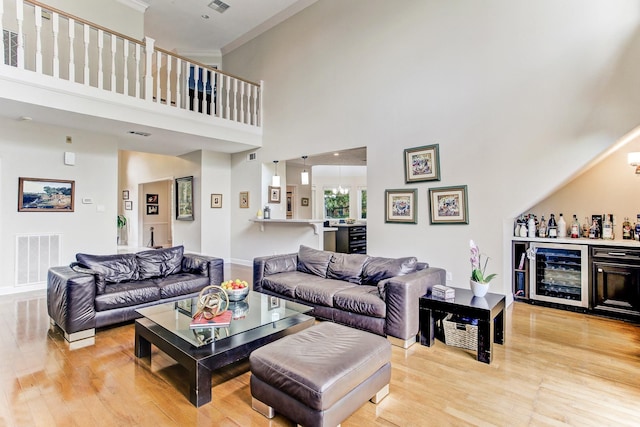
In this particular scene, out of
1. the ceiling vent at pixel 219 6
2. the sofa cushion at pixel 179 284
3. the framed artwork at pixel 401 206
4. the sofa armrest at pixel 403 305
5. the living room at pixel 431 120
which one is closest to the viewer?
the sofa armrest at pixel 403 305

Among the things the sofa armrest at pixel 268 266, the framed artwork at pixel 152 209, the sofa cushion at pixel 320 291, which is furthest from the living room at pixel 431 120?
the framed artwork at pixel 152 209

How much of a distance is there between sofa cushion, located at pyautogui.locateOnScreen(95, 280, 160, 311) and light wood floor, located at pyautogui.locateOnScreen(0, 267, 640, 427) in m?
0.30

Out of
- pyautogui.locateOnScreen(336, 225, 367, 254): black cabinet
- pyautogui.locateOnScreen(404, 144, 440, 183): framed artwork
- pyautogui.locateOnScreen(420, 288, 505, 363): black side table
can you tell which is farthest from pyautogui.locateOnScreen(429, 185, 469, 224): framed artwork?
pyautogui.locateOnScreen(336, 225, 367, 254): black cabinet

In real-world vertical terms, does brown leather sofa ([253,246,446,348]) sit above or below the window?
below

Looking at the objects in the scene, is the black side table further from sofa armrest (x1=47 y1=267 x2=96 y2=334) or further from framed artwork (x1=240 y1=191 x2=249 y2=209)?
framed artwork (x1=240 y1=191 x2=249 y2=209)

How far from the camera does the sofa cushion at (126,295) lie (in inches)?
125

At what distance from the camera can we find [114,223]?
233 inches

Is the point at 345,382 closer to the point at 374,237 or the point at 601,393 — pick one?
the point at 601,393

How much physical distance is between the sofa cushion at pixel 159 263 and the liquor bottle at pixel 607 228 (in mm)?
5352

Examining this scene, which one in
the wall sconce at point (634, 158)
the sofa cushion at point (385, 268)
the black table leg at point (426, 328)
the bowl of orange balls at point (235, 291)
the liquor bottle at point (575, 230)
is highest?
the wall sconce at point (634, 158)

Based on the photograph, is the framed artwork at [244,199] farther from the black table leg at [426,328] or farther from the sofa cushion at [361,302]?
the black table leg at [426,328]

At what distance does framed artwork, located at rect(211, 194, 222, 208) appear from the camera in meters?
7.38

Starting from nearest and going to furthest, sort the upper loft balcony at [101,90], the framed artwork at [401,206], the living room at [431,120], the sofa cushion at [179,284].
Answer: the living room at [431,120], the sofa cushion at [179,284], the upper loft balcony at [101,90], the framed artwork at [401,206]

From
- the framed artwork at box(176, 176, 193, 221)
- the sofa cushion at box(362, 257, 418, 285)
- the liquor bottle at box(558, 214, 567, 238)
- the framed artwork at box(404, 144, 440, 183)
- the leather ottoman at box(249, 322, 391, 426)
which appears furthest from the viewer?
the framed artwork at box(176, 176, 193, 221)
